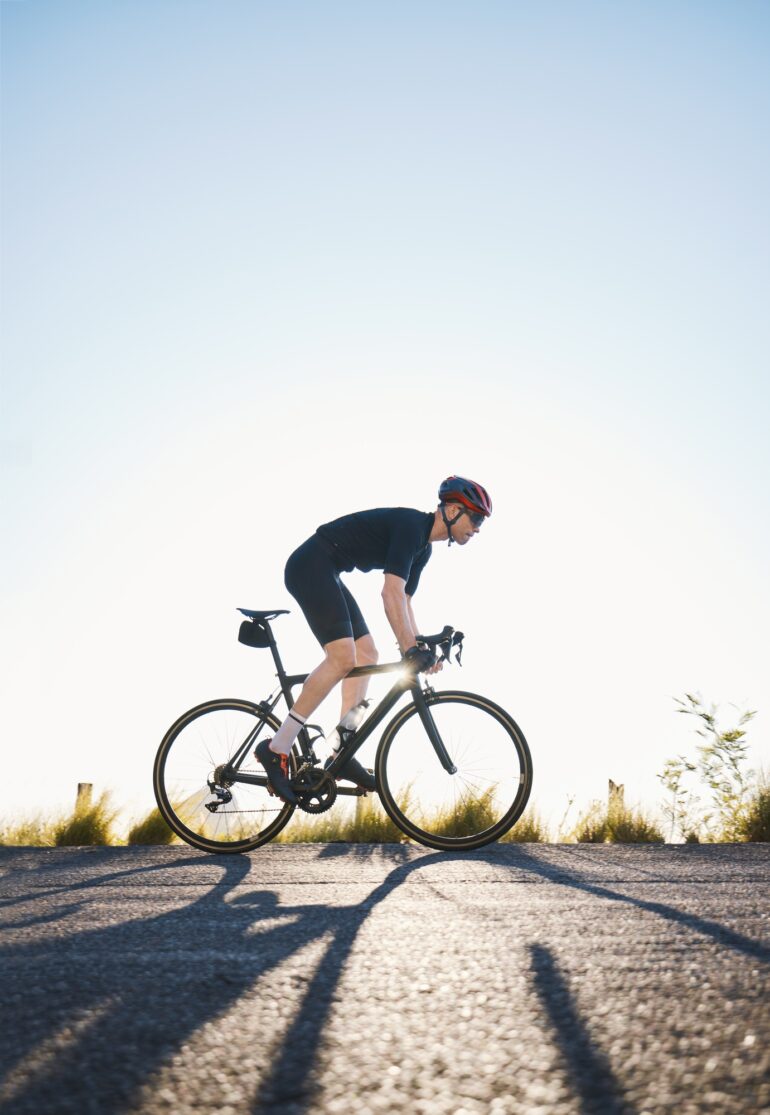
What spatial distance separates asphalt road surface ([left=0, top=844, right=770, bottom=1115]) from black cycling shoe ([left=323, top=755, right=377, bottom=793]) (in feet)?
4.80

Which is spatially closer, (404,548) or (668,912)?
(668,912)

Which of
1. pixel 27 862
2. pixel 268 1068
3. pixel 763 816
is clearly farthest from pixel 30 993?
pixel 763 816

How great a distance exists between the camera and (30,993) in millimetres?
2098

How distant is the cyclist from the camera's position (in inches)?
209

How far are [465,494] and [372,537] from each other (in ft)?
2.18

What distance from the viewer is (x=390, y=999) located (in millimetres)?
2031

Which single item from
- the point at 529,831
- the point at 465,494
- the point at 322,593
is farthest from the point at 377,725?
the point at 529,831

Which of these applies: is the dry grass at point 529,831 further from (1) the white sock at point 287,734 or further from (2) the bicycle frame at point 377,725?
(1) the white sock at point 287,734

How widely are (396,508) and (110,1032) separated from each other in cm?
408

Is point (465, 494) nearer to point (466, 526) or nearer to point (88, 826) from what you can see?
point (466, 526)

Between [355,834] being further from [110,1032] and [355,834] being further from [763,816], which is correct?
[110,1032]

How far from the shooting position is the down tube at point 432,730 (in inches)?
213

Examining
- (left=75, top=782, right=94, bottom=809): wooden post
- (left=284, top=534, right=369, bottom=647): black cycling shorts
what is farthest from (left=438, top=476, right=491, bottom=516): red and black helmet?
(left=75, top=782, right=94, bottom=809): wooden post

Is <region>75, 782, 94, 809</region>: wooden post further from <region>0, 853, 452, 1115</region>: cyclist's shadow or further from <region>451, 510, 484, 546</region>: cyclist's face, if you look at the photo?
<region>0, 853, 452, 1115</region>: cyclist's shadow
